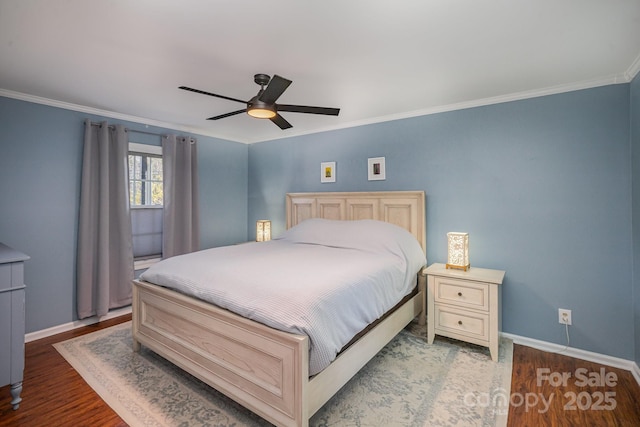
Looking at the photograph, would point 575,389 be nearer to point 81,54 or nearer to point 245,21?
point 245,21

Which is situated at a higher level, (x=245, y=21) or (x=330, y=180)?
(x=245, y=21)

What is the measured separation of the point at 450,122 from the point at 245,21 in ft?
7.41

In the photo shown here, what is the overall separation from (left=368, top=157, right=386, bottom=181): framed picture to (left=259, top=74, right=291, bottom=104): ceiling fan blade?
175cm

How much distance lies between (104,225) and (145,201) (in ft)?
2.28

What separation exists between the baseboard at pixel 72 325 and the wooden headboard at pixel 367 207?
2235 mm

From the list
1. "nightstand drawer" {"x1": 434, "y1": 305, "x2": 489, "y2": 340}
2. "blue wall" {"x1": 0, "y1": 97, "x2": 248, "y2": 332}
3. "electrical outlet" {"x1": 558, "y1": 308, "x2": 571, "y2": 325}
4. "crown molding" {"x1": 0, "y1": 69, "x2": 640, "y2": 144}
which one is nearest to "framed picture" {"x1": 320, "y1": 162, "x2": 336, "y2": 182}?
"crown molding" {"x1": 0, "y1": 69, "x2": 640, "y2": 144}

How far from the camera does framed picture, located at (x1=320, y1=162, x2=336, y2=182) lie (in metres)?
4.00

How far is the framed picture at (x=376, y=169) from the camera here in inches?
141

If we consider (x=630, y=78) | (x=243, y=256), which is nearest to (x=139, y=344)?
(x=243, y=256)

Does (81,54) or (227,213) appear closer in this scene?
(81,54)

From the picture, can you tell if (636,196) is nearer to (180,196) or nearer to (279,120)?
(279,120)

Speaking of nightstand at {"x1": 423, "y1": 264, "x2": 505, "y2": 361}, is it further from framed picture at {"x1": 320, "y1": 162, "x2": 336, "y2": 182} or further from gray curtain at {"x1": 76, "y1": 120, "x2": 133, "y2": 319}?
gray curtain at {"x1": 76, "y1": 120, "x2": 133, "y2": 319}

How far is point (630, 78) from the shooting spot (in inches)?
90.0

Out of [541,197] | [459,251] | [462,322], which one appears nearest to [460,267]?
[459,251]
